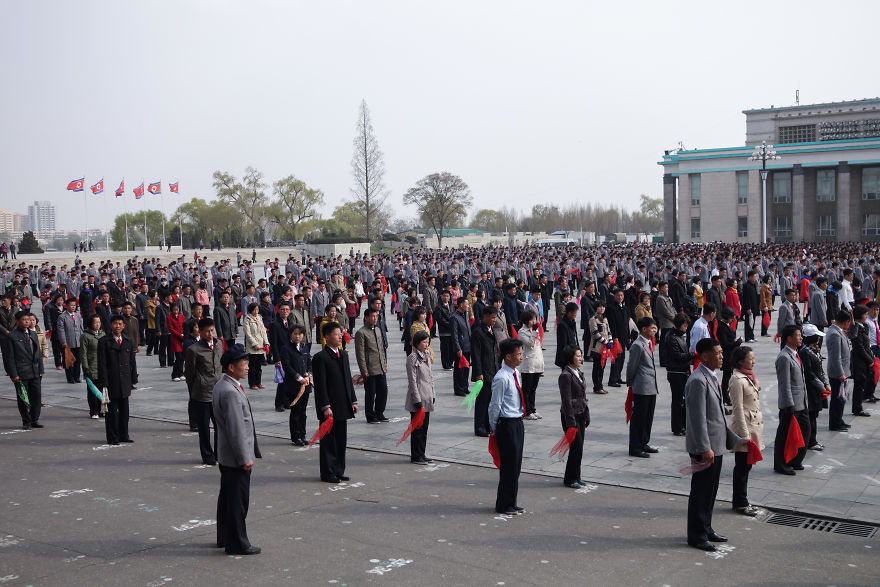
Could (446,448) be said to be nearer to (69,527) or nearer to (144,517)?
(144,517)

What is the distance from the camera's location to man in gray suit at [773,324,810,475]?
856 cm

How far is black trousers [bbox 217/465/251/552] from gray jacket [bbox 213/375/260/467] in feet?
0.35

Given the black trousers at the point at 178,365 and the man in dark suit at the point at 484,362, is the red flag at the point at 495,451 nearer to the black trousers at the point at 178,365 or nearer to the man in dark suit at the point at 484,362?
the man in dark suit at the point at 484,362

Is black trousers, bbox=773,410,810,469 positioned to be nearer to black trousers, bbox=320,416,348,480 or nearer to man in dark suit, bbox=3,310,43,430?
black trousers, bbox=320,416,348,480

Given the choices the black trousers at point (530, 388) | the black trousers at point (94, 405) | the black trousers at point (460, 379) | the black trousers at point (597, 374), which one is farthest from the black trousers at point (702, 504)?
the black trousers at point (94, 405)

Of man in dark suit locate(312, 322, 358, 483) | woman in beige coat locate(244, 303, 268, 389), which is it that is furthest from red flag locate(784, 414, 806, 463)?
woman in beige coat locate(244, 303, 268, 389)

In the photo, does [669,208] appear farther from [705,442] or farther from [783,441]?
[705,442]

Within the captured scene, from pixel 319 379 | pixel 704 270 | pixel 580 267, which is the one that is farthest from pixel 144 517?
pixel 580 267

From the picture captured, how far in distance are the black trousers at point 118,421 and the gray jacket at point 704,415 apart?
24.5 feet

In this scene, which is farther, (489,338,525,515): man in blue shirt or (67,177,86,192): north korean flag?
(67,177,86,192): north korean flag

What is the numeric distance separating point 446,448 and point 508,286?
7014 millimetres

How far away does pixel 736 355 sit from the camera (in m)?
7.64

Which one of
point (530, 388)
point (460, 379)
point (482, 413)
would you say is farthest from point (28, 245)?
point (482, 413)

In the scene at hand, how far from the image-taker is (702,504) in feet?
21.7
